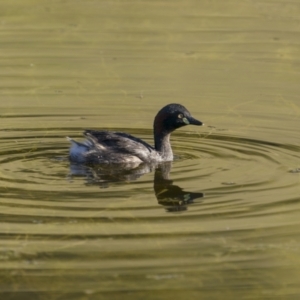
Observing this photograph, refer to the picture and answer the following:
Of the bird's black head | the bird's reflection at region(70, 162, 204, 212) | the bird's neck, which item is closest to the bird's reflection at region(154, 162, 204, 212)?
the bird's reflection at region(70, 162, 204, 212)

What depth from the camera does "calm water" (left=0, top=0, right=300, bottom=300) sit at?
7.84m

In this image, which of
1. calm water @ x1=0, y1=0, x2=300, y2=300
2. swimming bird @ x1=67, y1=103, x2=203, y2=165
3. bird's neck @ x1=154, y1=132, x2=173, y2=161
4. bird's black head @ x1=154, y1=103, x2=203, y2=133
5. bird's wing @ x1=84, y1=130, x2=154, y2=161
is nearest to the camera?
calm water @ x1=0, y1=0, x2=300, y2=300

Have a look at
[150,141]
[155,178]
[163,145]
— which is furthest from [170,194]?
[150,141]

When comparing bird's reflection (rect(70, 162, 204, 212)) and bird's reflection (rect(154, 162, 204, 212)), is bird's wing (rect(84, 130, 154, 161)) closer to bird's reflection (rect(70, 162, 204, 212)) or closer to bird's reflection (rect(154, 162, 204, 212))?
bird's reflection (rect(70, 162, 204, 212))

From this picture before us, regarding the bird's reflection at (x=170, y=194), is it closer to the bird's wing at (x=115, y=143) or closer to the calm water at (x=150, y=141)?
the calm water at (x=150, y=141)

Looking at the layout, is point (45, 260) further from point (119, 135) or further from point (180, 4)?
point (180, 4)

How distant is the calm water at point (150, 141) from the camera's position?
7844 millimetres

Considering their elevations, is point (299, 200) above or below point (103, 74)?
below

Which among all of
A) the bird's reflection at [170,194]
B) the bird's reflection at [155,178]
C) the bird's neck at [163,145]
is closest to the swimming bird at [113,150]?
the bird's neck at [163,145]

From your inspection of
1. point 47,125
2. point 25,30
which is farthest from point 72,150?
point 25,30

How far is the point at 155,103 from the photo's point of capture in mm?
14453

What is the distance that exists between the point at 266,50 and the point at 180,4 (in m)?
3.97

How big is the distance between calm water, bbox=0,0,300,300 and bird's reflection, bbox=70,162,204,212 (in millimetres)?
32

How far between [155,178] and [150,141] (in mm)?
2108
